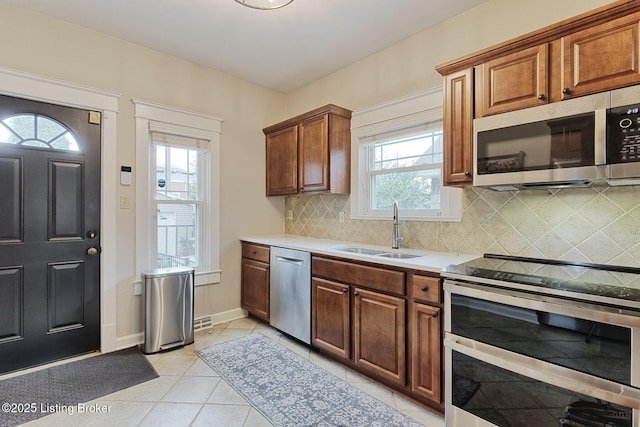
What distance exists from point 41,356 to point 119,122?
2046 mm

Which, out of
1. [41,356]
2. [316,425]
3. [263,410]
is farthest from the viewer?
[41,356]

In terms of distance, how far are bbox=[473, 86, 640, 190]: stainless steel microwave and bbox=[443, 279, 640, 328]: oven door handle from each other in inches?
24.9

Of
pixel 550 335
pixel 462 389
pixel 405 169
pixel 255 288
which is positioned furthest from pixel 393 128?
pixel 255 288

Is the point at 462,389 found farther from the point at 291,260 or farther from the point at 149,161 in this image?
the point at 149,161

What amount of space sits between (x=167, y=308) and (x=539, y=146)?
3.09 m

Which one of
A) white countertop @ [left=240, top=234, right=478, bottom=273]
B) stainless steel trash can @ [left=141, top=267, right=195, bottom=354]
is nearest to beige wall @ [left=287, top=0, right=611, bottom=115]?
white countertop @ [left=240, top=234, right=478, bottom=273]

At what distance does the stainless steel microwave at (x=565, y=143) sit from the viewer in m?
1.43

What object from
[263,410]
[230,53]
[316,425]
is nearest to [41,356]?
[263,410]

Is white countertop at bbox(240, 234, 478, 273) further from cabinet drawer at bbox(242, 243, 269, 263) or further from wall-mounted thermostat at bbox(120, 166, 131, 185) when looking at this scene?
wall-mounted thermostat at bbox(120, 166, 131, 185)

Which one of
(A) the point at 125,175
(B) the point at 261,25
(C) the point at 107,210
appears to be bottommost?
(C) the point at 107,210

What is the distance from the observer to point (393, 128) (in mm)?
2838

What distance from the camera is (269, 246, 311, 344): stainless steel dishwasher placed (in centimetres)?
277

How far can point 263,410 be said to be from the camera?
6.36 ft

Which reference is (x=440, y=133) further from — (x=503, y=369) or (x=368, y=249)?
(x=503, y=369)
